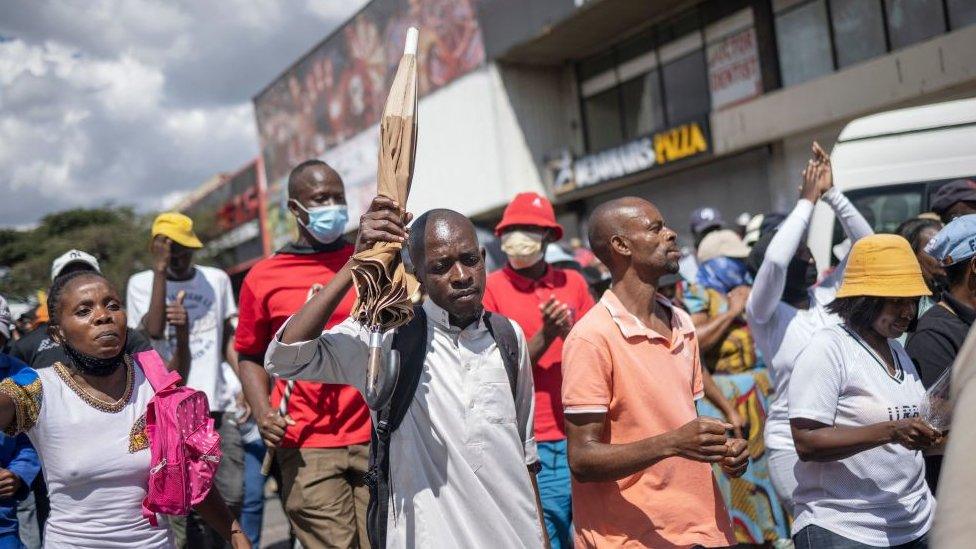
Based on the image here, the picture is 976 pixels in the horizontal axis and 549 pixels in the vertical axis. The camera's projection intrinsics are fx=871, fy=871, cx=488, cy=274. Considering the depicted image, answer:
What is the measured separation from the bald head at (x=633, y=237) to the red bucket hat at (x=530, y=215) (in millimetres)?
1680

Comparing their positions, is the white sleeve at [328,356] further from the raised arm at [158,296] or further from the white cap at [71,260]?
the white cap at [71,260]

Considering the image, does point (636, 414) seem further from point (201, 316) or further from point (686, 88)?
point (686, 88)

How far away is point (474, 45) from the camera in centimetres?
2291

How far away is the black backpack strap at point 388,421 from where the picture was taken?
282 centimetres

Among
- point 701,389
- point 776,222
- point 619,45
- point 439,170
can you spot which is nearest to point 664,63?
point 619,45

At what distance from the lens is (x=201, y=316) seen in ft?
18.0

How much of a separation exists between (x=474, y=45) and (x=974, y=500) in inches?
900

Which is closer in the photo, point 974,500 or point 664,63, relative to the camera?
point 974,500

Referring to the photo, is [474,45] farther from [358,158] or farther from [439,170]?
[358,158]

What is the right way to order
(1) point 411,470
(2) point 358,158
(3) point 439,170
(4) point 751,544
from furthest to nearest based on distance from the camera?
(2) point 358,158
(3) point 439,170
(4) point 751,544
(1) point 411,470

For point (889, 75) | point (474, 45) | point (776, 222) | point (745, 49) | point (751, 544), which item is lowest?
point (751, 544)

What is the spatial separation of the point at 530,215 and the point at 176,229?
7.02 ft

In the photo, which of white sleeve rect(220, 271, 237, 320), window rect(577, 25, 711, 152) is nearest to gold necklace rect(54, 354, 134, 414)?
white sleeve rect(220, 271, 237, 320)

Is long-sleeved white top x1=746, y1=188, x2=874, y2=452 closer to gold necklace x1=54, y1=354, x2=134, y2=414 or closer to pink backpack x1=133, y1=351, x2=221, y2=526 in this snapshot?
pink backpack x1=133, y1=351, x2=221, y2=526
